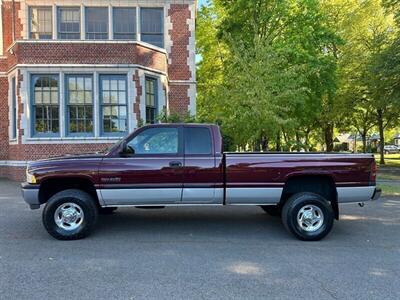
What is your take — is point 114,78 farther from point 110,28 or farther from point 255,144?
point 255,144

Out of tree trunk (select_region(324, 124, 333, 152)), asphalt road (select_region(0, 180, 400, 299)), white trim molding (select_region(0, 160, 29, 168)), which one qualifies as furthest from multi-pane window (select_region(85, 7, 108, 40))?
tree trunk (select_region(324, 124, 333, 152))

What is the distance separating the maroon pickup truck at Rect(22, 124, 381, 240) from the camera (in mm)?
6828

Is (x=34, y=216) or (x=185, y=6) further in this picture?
(x=185, y=6)

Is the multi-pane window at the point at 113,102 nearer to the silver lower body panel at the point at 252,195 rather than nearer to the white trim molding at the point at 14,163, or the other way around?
the white trim molding at the point at 14,163

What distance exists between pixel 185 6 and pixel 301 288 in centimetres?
1607

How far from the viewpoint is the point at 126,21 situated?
1817 cm

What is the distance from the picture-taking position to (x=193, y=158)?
6.98m

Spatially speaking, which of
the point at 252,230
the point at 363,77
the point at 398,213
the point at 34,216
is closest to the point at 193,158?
the point at 252,230

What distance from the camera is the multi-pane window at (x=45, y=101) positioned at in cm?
1495

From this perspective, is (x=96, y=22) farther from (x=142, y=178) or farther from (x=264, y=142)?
(x=142, y=178)

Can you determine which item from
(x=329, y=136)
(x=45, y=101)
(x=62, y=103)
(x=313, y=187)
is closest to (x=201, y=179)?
(x=313, y=187)

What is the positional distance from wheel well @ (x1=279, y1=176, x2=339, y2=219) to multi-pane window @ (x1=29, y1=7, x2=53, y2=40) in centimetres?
1425

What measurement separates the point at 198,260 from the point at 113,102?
10.5 meters

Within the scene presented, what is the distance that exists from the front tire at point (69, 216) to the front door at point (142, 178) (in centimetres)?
33
